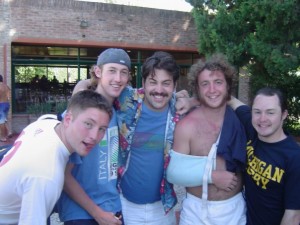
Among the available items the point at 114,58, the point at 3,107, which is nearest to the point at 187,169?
the point at 114,58

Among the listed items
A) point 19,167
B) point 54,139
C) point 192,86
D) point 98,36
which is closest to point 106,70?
point 192,86

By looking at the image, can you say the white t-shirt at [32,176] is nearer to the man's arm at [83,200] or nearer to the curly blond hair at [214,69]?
the man's arm at [83,200]

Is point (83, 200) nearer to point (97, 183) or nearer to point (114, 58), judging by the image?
point (97, 183)

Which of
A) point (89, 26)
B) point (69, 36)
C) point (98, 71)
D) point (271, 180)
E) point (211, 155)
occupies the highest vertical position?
point (89, 26)

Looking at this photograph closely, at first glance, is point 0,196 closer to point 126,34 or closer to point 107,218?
point 107,218

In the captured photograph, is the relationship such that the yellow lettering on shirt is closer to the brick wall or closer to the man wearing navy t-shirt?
the man wearing navy t-shirt

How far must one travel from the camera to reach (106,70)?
282 centimetres

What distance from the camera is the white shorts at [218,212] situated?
107 inches

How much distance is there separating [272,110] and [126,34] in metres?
12.0

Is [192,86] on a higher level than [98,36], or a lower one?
lower

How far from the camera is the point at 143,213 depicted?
3014mm

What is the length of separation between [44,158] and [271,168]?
151 centimetres

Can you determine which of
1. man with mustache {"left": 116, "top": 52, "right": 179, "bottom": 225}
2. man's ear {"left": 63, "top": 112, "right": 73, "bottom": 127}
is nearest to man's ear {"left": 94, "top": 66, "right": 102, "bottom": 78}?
man with mustache {"left": 116, "top": 52, "right": 179, "bottom": 225}

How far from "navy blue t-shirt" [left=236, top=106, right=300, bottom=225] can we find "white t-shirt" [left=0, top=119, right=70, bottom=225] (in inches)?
53.3
